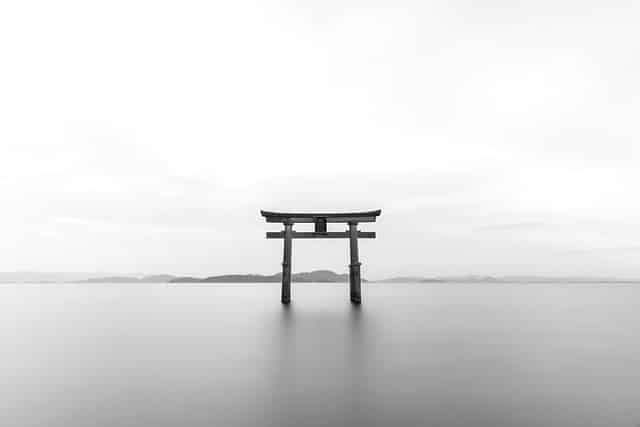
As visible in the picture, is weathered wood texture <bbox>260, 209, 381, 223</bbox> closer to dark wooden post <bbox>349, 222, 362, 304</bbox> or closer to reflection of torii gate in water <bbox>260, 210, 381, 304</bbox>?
reflection of torii gate in water <bbox>260, 210, 381, 304</bbox>

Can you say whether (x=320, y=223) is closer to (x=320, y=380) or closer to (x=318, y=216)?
(x=318, y=216)

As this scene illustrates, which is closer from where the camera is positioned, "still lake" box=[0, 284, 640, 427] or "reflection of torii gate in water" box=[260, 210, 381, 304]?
"still lake" box=[0, 284, 640, 427]

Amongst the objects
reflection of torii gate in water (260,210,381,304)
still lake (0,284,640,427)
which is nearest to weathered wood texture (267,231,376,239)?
reflection of torii gate in water (260,210,381,304)

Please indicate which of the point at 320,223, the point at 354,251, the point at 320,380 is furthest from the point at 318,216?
the point at 320,380

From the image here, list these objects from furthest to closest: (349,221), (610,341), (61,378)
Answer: (349,221) → (610,341) → (61,378)

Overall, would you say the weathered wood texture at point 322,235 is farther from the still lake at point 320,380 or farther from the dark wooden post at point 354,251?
the still lake at point 320,380

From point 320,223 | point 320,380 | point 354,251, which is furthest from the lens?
point 320,223

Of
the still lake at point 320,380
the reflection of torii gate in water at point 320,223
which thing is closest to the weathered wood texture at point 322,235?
the reflection of torii gate in water at point 320,223

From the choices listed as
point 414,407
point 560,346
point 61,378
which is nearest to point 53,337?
point 61,378

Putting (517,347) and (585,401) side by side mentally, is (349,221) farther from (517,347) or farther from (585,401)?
(585,401)

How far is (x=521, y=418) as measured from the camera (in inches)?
205

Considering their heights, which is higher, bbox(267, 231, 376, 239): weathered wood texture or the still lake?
bbox(267, 231, 376, 239): weathered wood texture

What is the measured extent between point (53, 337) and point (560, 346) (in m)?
16.5

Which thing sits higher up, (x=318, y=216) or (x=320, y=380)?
(x=318, y=216)
